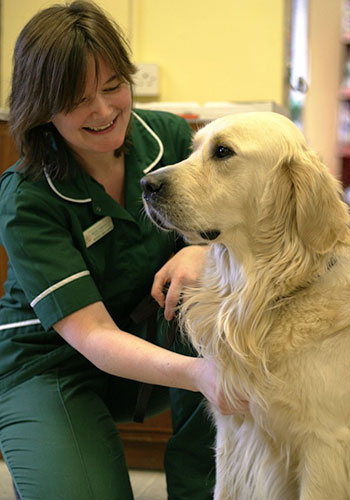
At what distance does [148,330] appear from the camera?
1.55 metres

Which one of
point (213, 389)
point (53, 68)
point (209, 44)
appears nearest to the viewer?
point (213, 389)

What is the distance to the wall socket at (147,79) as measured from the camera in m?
2.77

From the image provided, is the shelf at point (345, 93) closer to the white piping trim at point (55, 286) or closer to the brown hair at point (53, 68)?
the brown hair at point (53, 68)

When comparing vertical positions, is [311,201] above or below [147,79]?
below

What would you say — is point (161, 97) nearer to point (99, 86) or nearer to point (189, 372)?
point (99, 86)

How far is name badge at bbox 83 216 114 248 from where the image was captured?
1.49 m

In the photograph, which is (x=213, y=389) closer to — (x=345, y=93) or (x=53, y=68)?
Result: (x=53, y=68)

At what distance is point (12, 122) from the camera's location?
4.87 feet

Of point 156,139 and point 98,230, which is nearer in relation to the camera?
point 98,230

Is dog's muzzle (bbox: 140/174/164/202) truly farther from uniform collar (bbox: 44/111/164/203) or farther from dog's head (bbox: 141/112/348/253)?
uniform collar (bbox: 44/111/164/203)

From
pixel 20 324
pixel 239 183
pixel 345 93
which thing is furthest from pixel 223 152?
pixel 345 93

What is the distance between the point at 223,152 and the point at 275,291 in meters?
0.27

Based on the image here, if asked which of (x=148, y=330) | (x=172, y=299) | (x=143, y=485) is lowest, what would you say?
(x=143, y=485)

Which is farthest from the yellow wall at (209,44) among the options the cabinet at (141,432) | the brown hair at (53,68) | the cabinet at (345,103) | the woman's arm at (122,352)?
the cabinet at (345,103)
